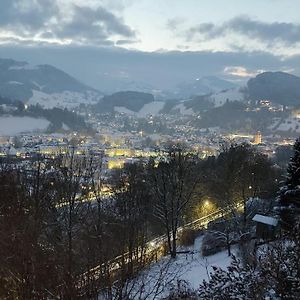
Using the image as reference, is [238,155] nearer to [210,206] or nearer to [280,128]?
[210,206]

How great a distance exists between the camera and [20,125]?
5030 inches

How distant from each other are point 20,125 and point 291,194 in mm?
122474

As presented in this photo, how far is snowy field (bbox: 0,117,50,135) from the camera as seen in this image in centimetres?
12144

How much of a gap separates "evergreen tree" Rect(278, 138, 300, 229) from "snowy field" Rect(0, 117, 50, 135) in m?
112

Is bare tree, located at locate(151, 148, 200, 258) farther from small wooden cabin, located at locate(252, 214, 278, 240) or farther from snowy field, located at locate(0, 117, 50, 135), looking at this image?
snowy field, located at locate(0, 117, 50, 135)

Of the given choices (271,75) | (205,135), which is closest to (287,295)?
(205,135)

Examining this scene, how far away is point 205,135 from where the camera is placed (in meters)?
138

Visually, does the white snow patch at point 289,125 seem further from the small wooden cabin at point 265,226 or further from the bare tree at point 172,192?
the small wooden cabin at point 265,226

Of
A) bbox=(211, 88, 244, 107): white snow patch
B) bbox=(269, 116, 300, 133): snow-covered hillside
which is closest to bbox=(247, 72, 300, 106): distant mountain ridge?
bbox=(211, 88, 244, 107): white snow patch

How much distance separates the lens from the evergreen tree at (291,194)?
43.7 feet

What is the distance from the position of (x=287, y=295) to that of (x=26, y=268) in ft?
11.3

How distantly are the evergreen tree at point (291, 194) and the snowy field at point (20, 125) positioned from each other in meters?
112

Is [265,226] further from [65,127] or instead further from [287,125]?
[65,127]

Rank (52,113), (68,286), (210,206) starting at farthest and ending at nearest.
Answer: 1. (52,113)
2. (210,206)
3. (68,286)
